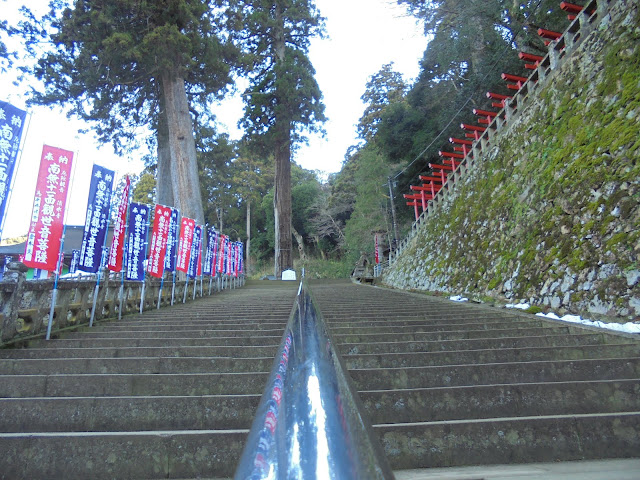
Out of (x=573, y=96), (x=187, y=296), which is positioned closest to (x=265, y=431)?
(x=573, y=96)

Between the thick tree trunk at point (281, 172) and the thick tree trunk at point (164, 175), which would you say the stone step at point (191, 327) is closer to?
the thick tree trunk at point (164, 175)

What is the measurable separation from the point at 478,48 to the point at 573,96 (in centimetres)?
955

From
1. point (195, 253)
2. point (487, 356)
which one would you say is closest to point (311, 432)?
point (487, 356)

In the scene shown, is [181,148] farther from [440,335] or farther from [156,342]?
[440,335]

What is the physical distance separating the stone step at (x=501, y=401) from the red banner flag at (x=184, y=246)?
28.1 ft

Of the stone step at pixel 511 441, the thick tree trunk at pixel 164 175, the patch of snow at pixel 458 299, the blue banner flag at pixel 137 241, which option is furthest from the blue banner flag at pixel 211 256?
the stone step at pixel 511 441

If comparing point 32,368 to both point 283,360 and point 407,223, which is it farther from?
point 407,223

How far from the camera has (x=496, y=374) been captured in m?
2.85

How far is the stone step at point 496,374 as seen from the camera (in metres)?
2.80

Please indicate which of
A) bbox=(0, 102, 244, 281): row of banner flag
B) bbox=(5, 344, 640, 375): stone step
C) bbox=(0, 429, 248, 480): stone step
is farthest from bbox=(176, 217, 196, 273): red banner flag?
bbox=(0, 429, 248, 480): stone step

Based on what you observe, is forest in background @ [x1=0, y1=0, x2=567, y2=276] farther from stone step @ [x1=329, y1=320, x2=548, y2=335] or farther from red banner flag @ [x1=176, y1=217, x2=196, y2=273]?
stone step @ [x1=329, y1=320, x2=548, y2=335]

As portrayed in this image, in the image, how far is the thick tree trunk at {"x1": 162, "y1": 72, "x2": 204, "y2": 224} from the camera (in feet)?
42.7

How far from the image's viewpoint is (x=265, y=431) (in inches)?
39.5

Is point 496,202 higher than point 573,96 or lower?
lower
